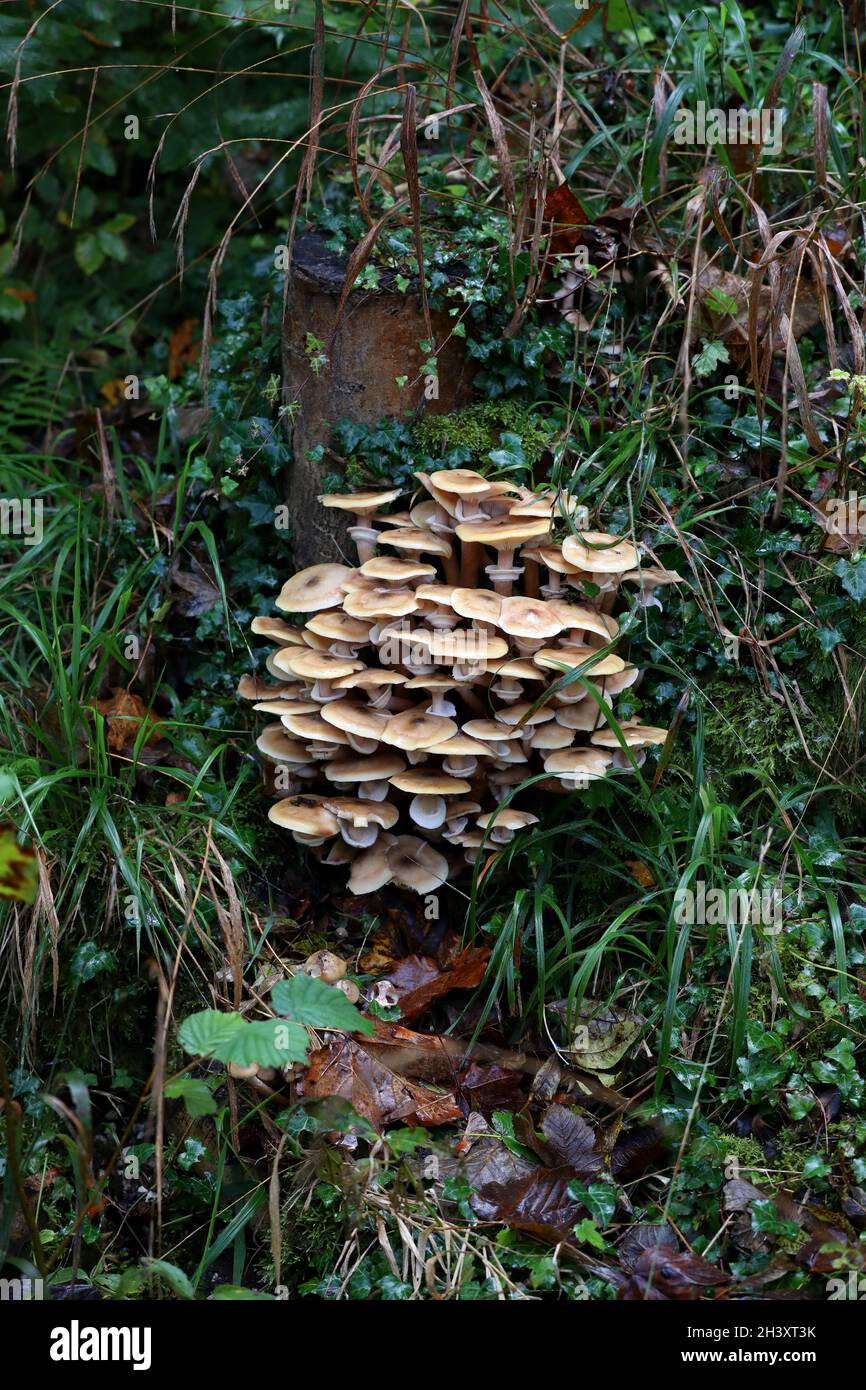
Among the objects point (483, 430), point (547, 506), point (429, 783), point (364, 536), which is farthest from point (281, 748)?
point (483, 430)

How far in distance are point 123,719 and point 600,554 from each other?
1998 millimetres

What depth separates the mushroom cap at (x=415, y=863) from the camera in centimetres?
396

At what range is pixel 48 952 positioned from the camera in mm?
3660

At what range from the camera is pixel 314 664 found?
3744mm

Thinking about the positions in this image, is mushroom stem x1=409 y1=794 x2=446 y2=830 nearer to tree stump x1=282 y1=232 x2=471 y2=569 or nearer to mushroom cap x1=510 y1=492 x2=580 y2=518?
mushroom cap x1=510 y1=492 x2=580 y2=518

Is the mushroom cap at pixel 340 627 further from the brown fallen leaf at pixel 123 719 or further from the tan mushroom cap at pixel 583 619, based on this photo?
the brown fallen leaf at pixel 123 719

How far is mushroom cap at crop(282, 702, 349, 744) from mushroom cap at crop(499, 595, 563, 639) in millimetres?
688

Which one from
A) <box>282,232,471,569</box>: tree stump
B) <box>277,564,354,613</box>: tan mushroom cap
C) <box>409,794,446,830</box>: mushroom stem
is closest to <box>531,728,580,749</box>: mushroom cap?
<box>409,794,446,830</box>: mushroom stem

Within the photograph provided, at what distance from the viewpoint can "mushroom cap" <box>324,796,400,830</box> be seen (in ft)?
12.4

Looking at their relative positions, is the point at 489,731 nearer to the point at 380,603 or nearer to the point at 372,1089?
the point at 380,603

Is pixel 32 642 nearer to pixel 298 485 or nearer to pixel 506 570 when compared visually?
pixel 298 485

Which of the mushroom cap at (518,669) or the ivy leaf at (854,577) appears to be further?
the ivy leaf at (854,577)

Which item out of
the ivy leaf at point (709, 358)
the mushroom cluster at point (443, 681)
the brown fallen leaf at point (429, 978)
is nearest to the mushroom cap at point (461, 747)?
the mushroom cluster at point (443, 681)

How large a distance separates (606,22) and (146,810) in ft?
13.7
